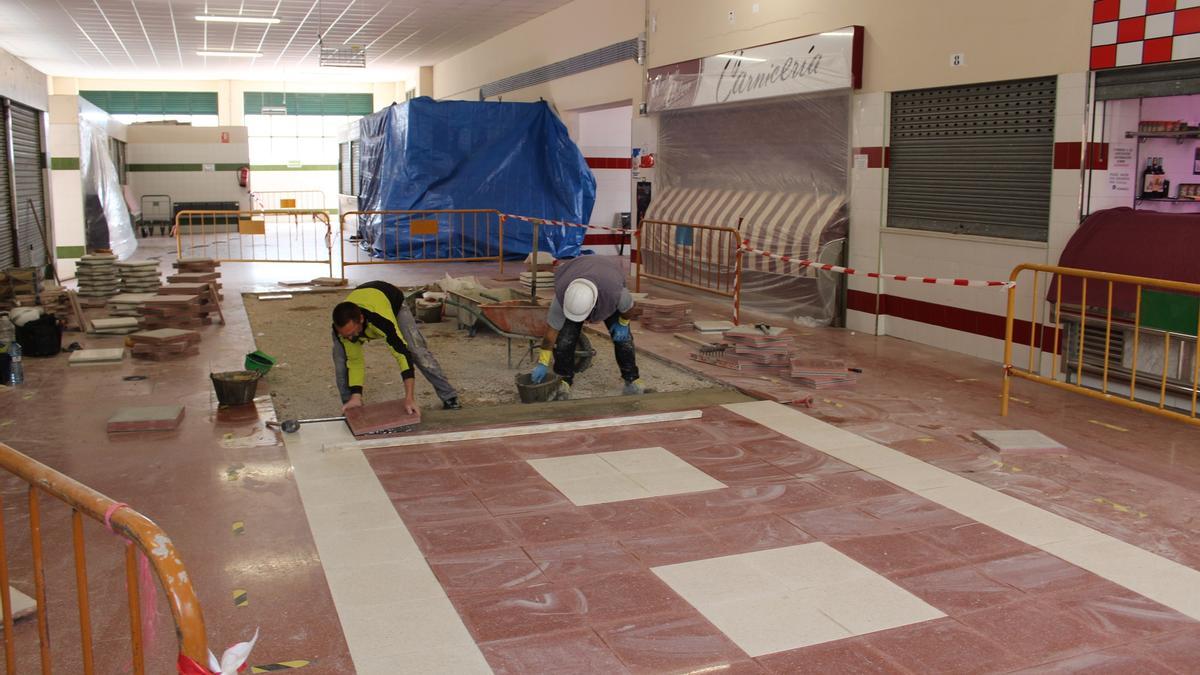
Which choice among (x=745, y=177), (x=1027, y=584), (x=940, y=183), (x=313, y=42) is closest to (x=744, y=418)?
(x=1027, y=584)

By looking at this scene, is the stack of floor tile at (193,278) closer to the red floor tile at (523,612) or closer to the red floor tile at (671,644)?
the red floor tile at (523,612)

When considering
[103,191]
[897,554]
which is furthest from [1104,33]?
[103,191]

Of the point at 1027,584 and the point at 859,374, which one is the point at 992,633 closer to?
the point at 1027,584

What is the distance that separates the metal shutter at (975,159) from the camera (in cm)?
930

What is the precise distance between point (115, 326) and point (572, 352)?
6.10m

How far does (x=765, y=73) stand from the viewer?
1290 centimetres

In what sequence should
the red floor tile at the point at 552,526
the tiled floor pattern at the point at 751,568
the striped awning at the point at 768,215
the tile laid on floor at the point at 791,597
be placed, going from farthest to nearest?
the striped awning at the point at 768,215 → the red floor tile at the point at 552,526 → the tile laid on floor at the point at 791,597 → the tiled floor pattern at the point at 751,568

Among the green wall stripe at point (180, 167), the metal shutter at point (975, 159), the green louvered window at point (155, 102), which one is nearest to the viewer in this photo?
the metal shutter at point (975, 159)

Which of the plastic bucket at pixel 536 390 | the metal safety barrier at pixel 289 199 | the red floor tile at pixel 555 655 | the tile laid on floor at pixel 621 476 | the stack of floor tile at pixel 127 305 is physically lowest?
the red floor tile at pixel 555 655

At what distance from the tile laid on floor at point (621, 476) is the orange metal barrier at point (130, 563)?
10.9ft

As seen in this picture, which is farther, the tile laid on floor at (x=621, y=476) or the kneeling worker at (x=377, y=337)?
the kneeling worker at (x=377, y=337)

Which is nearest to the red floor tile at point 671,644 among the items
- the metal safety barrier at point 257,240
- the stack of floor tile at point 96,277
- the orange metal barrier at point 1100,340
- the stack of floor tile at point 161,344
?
the orange metal barrier at point 1100,340

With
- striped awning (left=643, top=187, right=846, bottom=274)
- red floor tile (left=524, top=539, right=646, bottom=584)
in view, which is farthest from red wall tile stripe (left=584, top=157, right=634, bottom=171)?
red floor tile (left=524, top=539, right=646, bottom=584)

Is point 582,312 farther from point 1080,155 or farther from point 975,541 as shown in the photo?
point 1080,155
